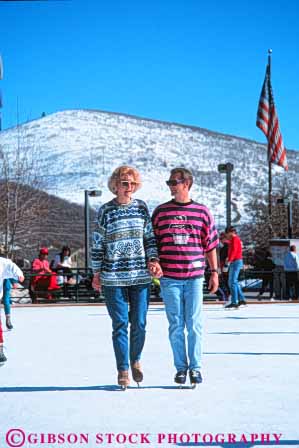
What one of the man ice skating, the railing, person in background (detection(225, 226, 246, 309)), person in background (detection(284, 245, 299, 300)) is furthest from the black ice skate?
the railing

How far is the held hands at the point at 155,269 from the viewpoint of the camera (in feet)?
17.9

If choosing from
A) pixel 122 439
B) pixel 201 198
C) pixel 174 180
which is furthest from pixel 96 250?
pixel 201 198

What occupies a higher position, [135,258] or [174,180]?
[174,180]

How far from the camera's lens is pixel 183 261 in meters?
5.63

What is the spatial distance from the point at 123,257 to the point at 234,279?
28.1 feet

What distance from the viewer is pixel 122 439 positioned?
13.0 feet

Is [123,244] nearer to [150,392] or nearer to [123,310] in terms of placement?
[123,310]

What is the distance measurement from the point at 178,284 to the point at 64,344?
10.8 ft

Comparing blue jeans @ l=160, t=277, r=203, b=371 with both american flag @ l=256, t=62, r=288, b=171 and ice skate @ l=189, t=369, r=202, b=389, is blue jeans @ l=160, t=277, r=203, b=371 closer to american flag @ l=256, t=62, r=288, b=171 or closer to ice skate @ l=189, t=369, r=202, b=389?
ice skate @ l=189, t=369, r=202, b=389

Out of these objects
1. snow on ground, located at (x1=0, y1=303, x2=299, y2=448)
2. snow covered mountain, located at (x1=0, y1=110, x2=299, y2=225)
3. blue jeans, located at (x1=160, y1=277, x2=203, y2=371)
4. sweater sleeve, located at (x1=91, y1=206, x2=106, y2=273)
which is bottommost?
snow on ground, located at (x1=0, y1=303, x2=299, y2=448)

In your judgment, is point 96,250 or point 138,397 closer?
point 138,397

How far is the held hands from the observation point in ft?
17.9

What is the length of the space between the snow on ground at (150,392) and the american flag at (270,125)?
12646 mm

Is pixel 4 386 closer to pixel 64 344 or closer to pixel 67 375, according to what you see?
pixel 67 375
